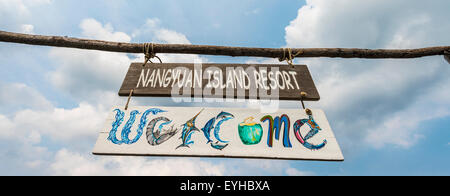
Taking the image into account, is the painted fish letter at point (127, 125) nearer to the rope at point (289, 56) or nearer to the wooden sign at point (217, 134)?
the wooden sign at point (217, 134)

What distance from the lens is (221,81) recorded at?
228 cm

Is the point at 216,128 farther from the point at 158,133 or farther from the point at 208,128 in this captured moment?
the point at 158,133

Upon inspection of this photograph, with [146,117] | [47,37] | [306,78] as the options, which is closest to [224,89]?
[146,117]

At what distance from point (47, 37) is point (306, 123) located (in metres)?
3.64

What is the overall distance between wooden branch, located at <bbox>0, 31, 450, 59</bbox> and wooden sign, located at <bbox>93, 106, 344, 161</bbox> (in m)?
1.16

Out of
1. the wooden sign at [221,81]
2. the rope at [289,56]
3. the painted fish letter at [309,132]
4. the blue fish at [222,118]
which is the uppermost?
the rope at [289,56]

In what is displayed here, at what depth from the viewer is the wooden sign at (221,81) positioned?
7.09ft

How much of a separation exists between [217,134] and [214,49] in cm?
149

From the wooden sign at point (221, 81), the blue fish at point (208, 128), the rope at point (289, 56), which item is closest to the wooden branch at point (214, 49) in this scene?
the rope at point (289, 56)

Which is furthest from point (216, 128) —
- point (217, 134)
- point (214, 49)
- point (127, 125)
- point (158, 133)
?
point (214, 49)

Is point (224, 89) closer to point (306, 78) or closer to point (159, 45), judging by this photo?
point (306, 78)

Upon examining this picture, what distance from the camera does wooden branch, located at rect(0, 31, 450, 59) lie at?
2.75 metres

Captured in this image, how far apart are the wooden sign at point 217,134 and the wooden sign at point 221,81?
0.23 m
